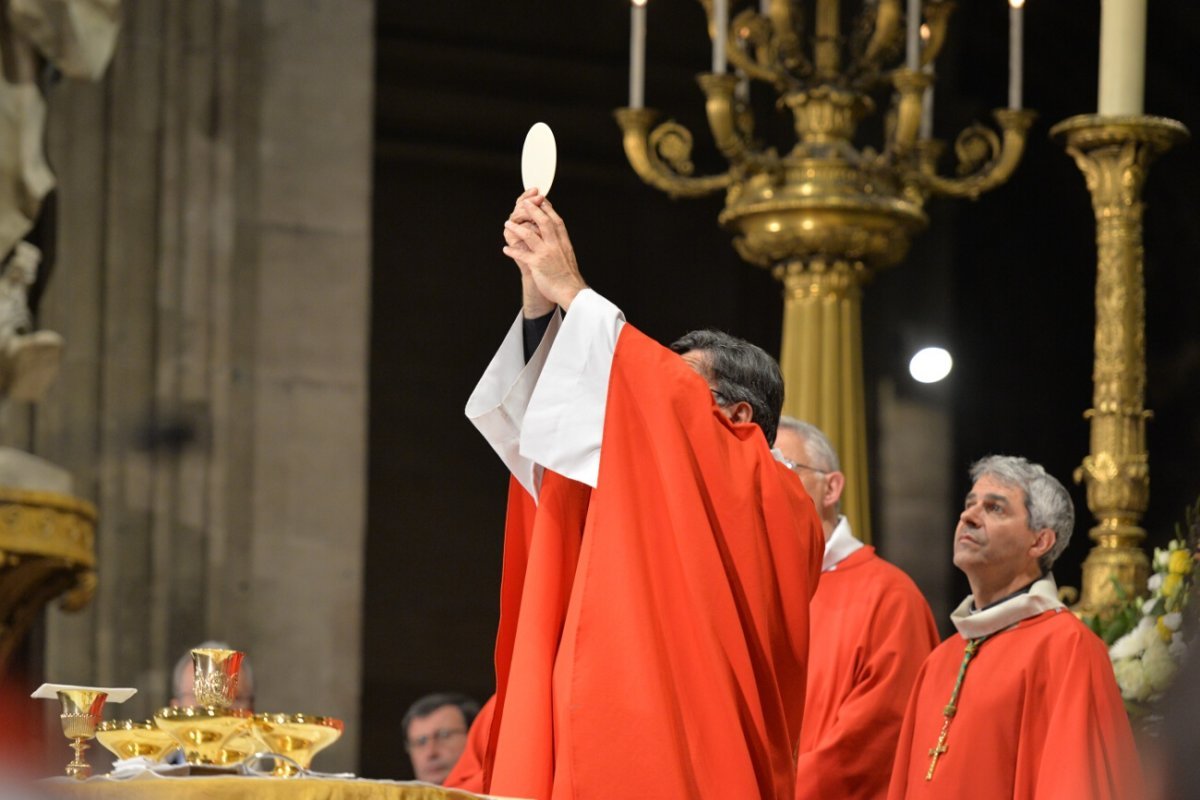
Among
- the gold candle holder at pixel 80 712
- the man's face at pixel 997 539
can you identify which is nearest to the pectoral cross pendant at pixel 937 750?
the man's face at pixel 997 539

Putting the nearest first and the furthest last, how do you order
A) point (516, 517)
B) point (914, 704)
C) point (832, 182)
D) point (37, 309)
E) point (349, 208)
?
1. point (516, 517)
2. point (914, 704)
3. point (832, 182)
4. point (37, 309)
5. point (349, 208)

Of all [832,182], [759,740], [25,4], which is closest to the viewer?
[759,740]

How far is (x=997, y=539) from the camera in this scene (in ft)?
17.8

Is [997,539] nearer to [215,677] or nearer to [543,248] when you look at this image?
[543,248]

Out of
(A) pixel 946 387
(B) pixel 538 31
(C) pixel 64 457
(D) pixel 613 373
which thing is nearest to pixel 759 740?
(D) pixel 613 373

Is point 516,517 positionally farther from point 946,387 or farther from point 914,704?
point 946,387

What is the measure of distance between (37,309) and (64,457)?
0.51m

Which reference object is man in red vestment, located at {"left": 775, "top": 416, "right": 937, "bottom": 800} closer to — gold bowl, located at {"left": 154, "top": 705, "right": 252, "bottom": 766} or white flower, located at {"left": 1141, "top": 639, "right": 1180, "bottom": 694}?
white flower, located at {"left": 1141, "top": 639, "right": 1180, "bottom": 694}

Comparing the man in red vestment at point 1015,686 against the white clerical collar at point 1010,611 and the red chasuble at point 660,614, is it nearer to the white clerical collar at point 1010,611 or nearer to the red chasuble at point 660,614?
the white clerical collar at point 1010,611

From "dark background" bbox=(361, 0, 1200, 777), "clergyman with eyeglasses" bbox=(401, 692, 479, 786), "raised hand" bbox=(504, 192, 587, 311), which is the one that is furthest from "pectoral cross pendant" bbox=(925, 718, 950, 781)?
"dark background" bbox=(361, 0, 1200, 777)

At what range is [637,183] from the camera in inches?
383

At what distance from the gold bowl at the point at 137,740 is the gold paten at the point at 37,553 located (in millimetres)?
2447

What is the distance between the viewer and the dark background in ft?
28.5

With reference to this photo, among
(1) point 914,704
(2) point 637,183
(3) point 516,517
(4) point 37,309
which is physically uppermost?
(2) point 637,183
